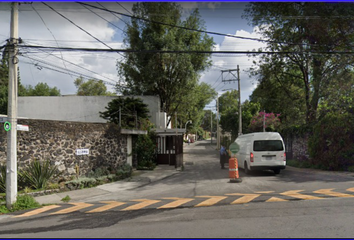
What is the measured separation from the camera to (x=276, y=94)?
973 inches

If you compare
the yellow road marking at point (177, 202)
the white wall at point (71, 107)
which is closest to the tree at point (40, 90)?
the white wall at point (71, 107)

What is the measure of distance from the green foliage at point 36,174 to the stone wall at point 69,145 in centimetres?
41

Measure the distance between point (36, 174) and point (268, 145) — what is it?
1098cm

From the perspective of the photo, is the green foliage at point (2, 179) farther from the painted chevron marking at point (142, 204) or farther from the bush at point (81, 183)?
the painted chevron marking at point (142, 204)

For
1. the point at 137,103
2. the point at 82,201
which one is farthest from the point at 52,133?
the point at 137,103

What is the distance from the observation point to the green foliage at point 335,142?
14898 mm

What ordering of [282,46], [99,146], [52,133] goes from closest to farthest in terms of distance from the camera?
[52,133], [99,146], [282,46]

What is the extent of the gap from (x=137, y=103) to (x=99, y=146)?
713cm

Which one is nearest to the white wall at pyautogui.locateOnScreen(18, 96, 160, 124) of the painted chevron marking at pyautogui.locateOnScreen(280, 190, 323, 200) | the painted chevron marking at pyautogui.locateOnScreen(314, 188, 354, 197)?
the painted chevron marking at pyautogui.locateOnScreen(280, 190, 323, 200)

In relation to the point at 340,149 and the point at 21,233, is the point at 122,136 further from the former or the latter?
the point at 340,149

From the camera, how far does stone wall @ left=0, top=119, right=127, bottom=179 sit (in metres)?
11.2

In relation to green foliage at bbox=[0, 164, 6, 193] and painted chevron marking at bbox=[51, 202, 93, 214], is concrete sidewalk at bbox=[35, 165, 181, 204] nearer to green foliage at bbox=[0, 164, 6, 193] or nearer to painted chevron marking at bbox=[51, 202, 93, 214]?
painted chevron marking at bbox=[51, 202, 93, 214]

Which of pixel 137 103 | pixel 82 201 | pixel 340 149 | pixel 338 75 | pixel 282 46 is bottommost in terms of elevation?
pixel 82 201

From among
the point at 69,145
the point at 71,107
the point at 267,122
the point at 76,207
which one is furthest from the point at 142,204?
the point at 267,122
